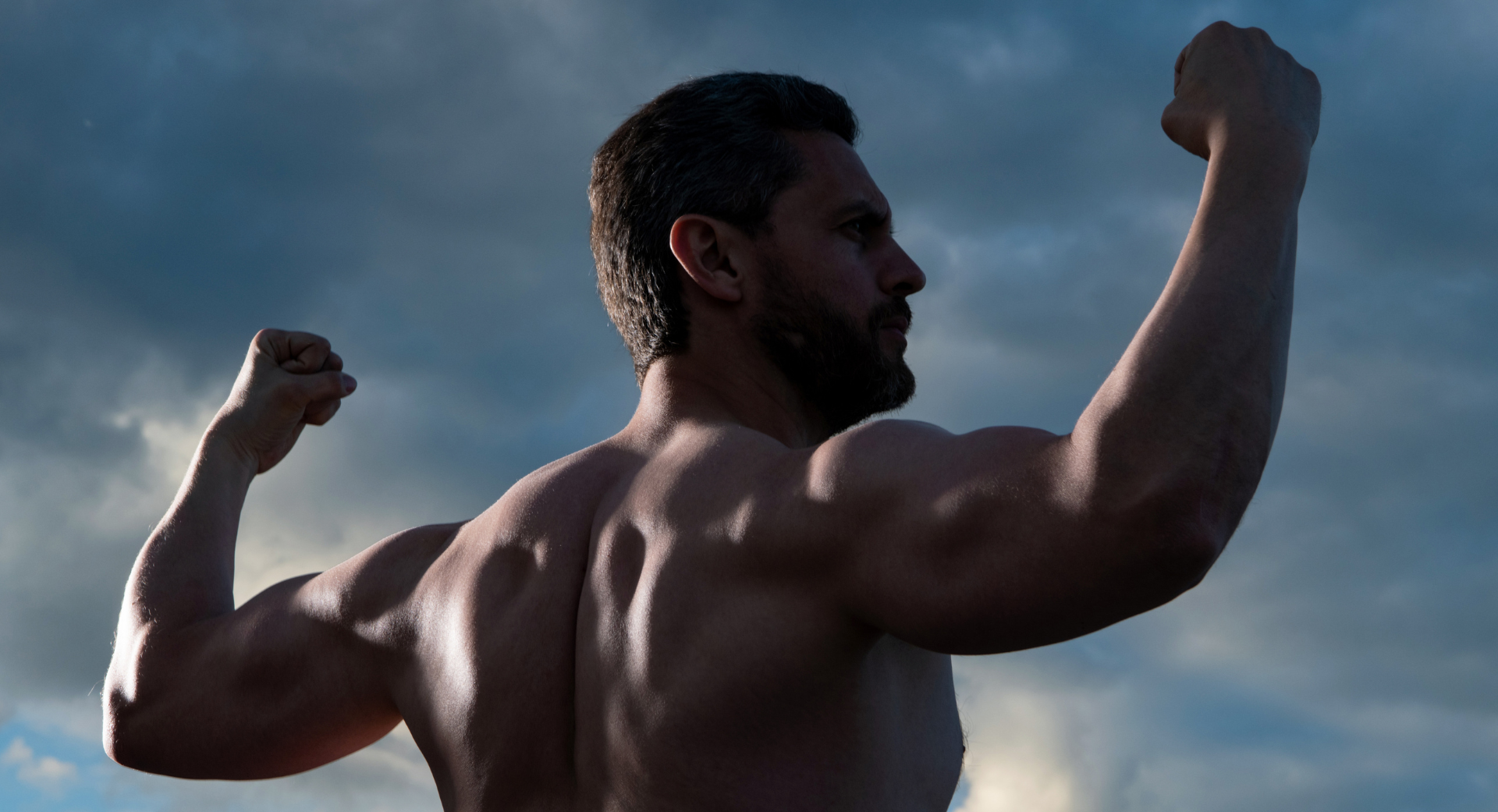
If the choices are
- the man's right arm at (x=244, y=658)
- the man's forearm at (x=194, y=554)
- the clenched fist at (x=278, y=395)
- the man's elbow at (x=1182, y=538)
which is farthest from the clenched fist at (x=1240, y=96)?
the clenched fist at (x=278, y=395)

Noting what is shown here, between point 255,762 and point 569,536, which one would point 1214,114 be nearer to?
point 569,536

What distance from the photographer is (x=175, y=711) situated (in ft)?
11.7

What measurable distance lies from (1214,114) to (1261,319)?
19.1 inches

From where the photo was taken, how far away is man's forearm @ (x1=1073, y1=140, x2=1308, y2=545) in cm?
196

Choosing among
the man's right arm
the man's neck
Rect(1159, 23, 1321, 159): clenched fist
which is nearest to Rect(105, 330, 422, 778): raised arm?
the man's right arm

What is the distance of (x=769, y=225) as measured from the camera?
3336mm

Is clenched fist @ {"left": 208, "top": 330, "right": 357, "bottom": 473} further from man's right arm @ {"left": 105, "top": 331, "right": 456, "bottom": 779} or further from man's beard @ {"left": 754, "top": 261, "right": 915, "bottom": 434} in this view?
man's beard @ {"left": 754, "top": 261, "right": 915, "bottom": 434}

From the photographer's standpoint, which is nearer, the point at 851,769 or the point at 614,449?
→ the point at 851,769

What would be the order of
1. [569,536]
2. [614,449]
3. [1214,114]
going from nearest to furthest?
[1214,114], [569,536], [614,449]

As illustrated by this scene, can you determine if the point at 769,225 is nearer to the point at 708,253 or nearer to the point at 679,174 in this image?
the point at 708,253

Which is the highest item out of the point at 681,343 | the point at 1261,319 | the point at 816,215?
the point at 816,215

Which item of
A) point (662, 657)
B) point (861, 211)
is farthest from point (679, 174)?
point (662, 657)

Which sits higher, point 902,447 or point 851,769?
point 902,447

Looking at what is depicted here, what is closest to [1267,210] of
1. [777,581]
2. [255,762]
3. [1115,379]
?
[1115,379]
